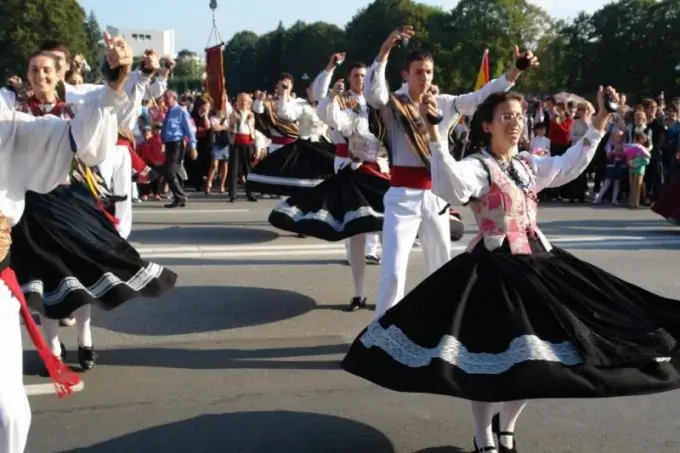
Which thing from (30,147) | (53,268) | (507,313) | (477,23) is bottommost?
(53,268)

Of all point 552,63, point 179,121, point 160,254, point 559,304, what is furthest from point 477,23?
point 559,304

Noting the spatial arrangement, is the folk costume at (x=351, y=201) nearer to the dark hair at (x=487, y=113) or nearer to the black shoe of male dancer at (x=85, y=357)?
the black shoe of male dancer at (x=85, y=357)

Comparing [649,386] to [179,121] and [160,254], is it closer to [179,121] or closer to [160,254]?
[160,254]

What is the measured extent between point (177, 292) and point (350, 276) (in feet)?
5.44

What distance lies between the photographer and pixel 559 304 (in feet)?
11.0

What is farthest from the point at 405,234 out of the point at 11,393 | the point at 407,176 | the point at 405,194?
the point at 11,393

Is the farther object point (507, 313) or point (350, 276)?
point (350, 276)

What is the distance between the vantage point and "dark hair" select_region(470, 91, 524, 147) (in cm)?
381

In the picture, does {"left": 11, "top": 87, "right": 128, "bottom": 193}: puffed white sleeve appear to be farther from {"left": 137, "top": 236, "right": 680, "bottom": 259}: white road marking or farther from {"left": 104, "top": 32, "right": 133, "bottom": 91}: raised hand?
{"left": 137, "top": 236, "right": 680, "bottom": 259}: white road marking

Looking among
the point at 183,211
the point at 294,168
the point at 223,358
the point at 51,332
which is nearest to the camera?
the point at 51,332

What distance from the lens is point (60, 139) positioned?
3.12 metres

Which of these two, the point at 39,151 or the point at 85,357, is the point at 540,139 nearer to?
the point at 85,357

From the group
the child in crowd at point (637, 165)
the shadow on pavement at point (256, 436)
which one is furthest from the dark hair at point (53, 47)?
the child in crowd at point (637, 165)

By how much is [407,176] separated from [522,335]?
208cm
